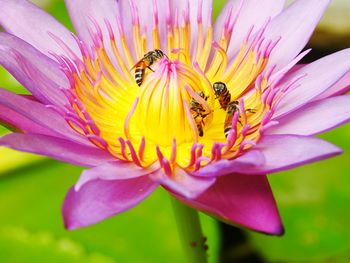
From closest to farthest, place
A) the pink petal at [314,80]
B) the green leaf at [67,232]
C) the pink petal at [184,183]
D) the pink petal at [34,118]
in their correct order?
the pink petal at [184,183] → the pink petal at [34,118] → the pink petal at [314,80] → the green leaf at [67,232]

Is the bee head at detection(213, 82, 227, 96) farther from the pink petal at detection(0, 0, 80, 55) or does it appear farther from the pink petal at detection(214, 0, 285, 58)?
the pink petal at detection(0, 0, 80, 55)

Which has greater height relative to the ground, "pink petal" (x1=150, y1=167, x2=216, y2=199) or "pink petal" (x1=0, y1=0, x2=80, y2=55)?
"pink petal" (x1=0, y1=0, x2=80, y2=55)

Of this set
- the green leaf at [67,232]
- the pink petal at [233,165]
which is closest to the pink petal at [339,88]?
the pink petal at [233,165]

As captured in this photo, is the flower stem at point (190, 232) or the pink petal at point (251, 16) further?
the pink petal at point (251, 16)

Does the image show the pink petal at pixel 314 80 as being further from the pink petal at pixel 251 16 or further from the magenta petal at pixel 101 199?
the magenta petal at pixel 101 199

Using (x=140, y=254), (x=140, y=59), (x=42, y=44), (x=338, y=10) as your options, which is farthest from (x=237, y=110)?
(x=338, y=10)

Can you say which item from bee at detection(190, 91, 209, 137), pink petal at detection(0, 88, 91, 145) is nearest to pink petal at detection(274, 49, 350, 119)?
bee at detection(190, 91, 209, 137)

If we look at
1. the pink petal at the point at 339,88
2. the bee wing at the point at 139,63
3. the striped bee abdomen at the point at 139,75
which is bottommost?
the pink petal at the point at 339,88
